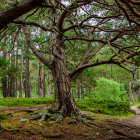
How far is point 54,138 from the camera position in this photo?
3.40m

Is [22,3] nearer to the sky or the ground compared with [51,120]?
nearer to the sky

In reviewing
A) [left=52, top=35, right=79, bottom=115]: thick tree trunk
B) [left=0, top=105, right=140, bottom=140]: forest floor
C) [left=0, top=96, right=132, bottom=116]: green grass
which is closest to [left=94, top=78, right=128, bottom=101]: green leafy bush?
[left=0, top=96, right=132, bottom=116]: green grass

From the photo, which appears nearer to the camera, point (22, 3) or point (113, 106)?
point (22, 3)

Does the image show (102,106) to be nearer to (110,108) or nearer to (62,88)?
(110,108)

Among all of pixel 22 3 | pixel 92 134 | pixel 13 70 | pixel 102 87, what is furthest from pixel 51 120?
pixel 102 87

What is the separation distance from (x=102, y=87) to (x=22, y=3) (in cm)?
1650

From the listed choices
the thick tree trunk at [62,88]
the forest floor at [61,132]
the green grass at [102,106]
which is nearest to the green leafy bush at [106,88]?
the green grass at [102,106]

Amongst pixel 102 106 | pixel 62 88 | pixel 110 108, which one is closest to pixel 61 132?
pixel 62 88

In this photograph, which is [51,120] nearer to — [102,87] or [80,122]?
[80,122]

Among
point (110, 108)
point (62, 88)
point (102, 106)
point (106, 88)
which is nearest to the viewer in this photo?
point (62, 88)

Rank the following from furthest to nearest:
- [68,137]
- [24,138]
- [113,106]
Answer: [113,106]
[68,137]
[24,138]

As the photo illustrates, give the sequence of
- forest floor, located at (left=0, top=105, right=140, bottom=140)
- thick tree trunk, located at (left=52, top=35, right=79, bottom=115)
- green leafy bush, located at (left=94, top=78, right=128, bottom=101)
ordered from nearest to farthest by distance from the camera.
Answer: forest floor, located at (left=0, top=105, right=140, bottom=140)
thick tree trunk, located at (left=52, top=35, right=79, bottom=115)
green leafy bush, located at (left=94, top=78, right=128, bottom=101)

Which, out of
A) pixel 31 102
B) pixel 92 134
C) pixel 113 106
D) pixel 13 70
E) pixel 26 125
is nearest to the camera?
pixel 92 134

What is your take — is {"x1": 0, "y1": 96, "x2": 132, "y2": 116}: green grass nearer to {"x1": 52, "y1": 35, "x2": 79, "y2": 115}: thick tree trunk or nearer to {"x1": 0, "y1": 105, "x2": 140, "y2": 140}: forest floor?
{"x1": 52, "y1": 35, "x2": 79, "y2": 115}: thick tree trunk
